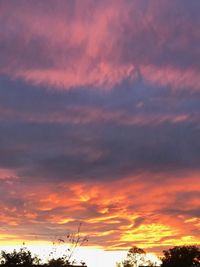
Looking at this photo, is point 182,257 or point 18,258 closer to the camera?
point 18,258

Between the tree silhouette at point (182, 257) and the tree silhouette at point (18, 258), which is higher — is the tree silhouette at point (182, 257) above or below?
above

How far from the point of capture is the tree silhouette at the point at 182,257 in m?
86.8

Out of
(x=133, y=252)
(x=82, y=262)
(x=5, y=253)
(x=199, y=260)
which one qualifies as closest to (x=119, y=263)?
(x=133, y=252)

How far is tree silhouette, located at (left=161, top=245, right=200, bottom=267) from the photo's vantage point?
86.8 m

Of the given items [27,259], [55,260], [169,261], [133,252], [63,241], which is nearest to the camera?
[63,241]

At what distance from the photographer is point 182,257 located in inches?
3501

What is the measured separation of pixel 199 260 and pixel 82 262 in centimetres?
5164

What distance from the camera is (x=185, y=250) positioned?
8894cm

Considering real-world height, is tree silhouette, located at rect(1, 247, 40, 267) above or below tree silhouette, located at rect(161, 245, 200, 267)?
below

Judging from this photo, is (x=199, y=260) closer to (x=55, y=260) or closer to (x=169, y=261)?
(x=169, y=261)

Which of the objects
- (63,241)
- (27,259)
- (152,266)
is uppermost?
(152,266)

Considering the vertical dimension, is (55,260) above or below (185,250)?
below

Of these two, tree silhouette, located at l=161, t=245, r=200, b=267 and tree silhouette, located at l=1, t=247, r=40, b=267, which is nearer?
tree silhouette, located at l=1, t=247, r=40, b=267

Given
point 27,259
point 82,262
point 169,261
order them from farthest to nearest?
point 169,261 → point 27,259 → point 82,262
